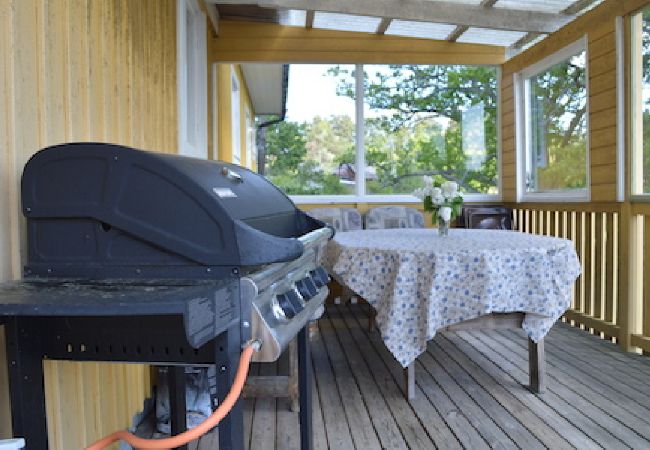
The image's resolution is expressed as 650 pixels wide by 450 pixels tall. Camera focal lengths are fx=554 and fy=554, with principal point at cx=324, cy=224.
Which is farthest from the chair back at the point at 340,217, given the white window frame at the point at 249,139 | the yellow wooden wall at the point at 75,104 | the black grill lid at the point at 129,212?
the black grill lid at the point at 129,212

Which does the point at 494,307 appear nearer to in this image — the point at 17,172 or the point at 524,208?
the point at 17,172

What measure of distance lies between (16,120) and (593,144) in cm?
382

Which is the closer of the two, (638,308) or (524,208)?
(638,308)

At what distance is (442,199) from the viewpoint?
10.9 ft

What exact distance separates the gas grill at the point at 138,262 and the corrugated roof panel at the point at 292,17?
3980mm

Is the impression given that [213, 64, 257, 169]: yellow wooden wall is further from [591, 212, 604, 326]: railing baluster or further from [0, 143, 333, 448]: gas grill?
[0, 143, 333, 448]: gas grill

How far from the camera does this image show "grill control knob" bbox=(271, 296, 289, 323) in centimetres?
124

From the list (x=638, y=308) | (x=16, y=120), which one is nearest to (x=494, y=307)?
(x=638, y=308)

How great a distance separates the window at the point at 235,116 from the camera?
20.7 ft

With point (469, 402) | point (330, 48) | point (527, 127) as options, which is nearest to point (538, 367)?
point (469, 402)

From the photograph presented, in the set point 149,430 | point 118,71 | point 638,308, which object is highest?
point 118,71

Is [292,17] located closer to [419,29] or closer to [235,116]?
[419,29]

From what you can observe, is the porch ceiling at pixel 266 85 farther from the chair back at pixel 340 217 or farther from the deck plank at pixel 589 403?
the deck plank at pixel 589 403

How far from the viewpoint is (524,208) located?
5.26 meters
